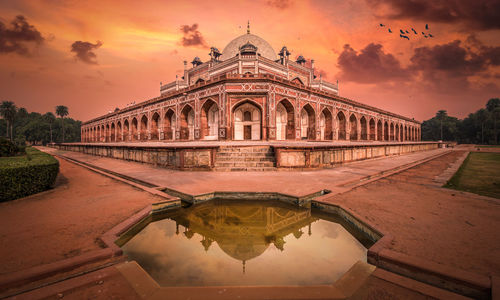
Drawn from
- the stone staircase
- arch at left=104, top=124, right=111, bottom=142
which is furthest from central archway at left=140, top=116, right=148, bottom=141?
the stone staircase

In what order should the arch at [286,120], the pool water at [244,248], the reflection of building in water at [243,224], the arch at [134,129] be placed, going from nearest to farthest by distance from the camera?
1. the pool water at [244,248]
2. the reflection of building in water at [243,224]
3. the arch at [286,120]
4. the arch at [134,129]

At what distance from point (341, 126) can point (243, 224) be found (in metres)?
25.5

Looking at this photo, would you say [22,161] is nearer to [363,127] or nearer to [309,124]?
[309,124]

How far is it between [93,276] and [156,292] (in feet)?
2.03

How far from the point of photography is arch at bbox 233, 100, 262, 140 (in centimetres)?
1870

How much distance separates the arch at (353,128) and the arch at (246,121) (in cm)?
1530

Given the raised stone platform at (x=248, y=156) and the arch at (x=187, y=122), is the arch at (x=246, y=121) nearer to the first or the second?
the arch at (x=187, y=122)

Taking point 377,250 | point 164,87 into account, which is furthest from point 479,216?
point 164,87

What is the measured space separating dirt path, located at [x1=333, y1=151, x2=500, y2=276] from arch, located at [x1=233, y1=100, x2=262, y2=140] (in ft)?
48.0

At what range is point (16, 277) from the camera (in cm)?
154

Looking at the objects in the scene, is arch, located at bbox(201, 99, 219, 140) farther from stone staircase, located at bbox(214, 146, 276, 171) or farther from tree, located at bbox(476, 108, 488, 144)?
tree, located at bbox(476, 108, 488, 144)

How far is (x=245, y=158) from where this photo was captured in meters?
8.38

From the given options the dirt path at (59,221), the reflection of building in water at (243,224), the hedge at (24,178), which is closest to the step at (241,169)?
the dirt path at (59,221)

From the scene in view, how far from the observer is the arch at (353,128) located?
27.1 meters
